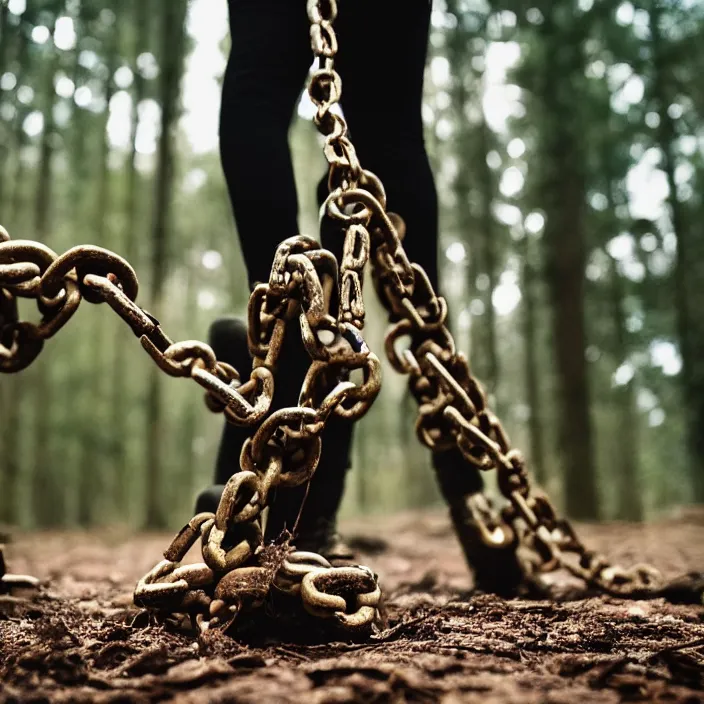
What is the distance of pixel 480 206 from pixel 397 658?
10628mm

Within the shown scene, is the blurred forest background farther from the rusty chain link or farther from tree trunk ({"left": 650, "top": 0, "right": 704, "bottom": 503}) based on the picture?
the rusty chain link

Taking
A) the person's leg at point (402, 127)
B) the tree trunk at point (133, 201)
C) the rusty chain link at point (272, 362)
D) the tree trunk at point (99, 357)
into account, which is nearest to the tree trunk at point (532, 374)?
the tree trunk at point (133, 201)

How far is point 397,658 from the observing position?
1002mm

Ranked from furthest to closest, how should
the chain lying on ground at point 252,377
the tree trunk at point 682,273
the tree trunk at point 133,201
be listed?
the tree trunk at point 133,201
the tree trunk at point 682,273
the chain lying on ground at point 252,377

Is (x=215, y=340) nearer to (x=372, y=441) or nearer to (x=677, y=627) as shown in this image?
(x=677, y=627)

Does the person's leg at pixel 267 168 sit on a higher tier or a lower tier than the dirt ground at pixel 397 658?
higher

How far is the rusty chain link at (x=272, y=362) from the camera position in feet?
3.62

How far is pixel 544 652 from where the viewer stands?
108cm

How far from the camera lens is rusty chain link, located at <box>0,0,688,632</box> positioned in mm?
1104

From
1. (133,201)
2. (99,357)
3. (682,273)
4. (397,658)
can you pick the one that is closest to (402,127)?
(397,658)

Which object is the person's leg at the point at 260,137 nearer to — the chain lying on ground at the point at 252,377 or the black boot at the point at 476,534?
Result: the chain lying on ground at the point at 252,377

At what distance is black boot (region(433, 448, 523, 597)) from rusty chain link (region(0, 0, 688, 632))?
27 centimetres

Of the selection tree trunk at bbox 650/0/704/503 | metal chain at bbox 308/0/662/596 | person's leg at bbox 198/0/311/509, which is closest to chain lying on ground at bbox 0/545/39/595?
person's leg at bbox 198/0/311/509

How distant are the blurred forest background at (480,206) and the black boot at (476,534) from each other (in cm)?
594
